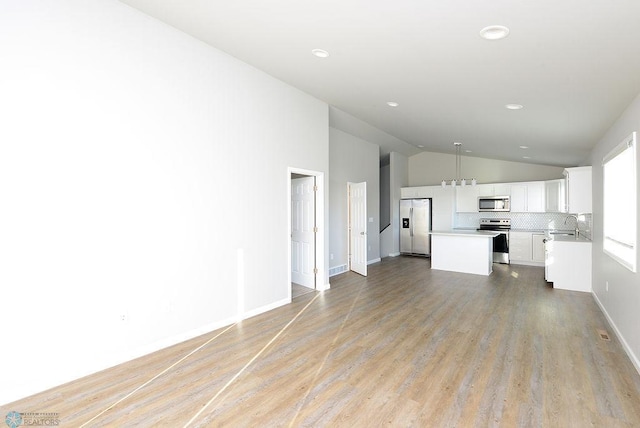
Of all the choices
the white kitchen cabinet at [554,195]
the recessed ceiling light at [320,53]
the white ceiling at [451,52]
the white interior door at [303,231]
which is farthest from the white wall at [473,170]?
the recessed ceiling light at [320,53]

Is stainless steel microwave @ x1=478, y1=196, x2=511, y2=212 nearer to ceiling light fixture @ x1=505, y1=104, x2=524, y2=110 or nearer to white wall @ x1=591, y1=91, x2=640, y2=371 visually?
white wall @ x1=591, y1=91, x2=640, y2=371

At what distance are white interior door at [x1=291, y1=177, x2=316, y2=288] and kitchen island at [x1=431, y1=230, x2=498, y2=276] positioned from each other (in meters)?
3.22

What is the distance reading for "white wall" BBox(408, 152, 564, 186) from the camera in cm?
846

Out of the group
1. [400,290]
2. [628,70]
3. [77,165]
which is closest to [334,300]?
[400,290]

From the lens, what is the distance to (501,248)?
8078mm

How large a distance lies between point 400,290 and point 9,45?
17.9 ft

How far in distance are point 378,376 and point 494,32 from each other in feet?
9.16

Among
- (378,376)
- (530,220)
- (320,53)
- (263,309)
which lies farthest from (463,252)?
(320,53)

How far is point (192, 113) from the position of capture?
3467mm

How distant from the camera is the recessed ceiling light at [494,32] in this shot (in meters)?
2.27

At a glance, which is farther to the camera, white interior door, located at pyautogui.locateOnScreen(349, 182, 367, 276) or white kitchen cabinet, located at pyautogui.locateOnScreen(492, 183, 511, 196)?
white kitchen cabinet, located at pyautogui.locateOnScreen(492, 183, 511, 196)

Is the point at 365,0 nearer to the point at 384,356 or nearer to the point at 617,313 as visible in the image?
the point at 384,356

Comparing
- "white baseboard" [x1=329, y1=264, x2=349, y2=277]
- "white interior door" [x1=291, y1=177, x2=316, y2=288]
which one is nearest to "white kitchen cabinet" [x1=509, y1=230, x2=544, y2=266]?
"white baseboard" [x1=329, y1=264, x2=349, y2=277]

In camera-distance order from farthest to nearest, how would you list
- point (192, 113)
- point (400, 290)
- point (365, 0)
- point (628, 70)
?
point (400, 290), point (192, 113), point (628, 70), point (365, 0)
